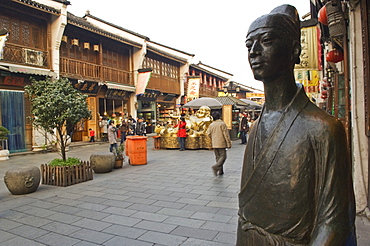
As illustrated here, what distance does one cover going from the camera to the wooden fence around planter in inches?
255

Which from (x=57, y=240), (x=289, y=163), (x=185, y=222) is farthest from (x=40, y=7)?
(x=289, y=163)

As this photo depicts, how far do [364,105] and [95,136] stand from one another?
51.0ft

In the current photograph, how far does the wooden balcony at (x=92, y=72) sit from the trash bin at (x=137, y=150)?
762cm

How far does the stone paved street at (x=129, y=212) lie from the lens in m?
3.49

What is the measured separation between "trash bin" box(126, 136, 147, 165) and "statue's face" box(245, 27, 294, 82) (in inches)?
313

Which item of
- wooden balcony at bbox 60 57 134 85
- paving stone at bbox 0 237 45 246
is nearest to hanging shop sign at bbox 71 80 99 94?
wooden balcony at bbox 60 57 134 85

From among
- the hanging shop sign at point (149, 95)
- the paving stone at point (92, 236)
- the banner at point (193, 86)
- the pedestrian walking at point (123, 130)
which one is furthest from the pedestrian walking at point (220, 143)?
the banner at point (193, 86)

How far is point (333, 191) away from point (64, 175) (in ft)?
21.0

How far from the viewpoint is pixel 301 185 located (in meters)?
1.15

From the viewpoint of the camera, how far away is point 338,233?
3.47ft

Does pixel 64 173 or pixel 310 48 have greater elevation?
pixel 310 48

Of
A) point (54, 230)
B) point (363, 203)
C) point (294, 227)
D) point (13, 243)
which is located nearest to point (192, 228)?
point (54, 230)

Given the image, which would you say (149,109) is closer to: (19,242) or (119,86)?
(119,86)

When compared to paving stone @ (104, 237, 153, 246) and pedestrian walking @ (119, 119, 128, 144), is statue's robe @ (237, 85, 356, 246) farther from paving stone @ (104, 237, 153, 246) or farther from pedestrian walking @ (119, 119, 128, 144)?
pedestrian walking @ (119, 119, 128, 144)
